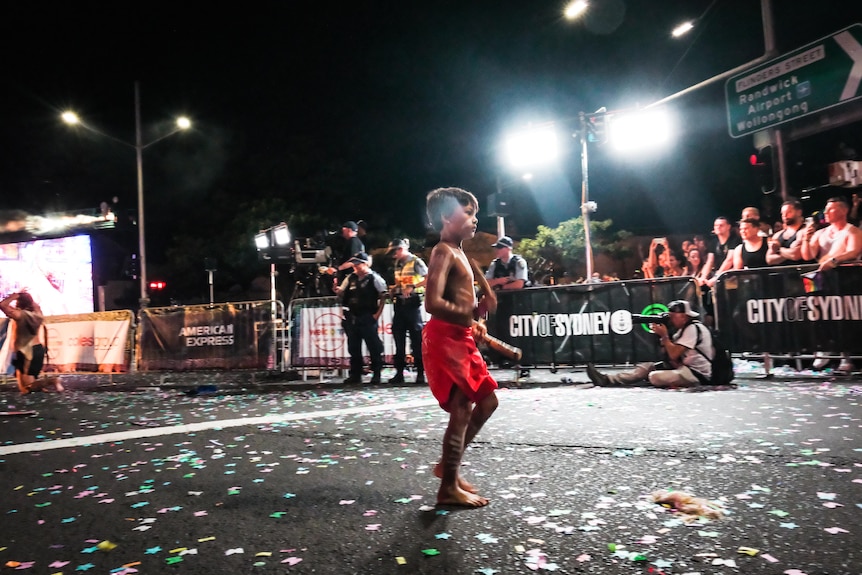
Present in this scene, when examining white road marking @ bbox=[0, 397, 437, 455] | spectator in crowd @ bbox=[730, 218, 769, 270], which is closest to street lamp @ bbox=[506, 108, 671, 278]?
spectator in crowd @ bbox=[730, 218, 769, 270]

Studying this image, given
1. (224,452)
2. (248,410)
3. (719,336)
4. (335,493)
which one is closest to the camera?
(335,493)

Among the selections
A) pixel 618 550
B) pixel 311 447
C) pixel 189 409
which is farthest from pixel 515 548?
pixel 189 409

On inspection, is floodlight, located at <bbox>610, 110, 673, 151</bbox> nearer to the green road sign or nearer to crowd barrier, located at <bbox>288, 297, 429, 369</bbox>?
the green road sign

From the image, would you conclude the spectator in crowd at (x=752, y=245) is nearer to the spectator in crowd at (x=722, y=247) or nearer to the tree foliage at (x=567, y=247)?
the spectator in crowd at (x=722, y=247)

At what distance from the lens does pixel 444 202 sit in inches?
144

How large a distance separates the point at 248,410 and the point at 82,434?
73.3 inches

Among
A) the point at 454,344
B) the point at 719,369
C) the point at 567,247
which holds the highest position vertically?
the point at 567,247

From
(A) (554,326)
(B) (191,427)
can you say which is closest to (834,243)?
(A) (554,326)

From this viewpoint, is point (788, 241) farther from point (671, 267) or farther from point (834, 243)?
point (671, 267)

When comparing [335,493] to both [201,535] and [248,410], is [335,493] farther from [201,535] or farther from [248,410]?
[248,410]

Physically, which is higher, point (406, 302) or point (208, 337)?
point (406, 302)

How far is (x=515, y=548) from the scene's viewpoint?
2.74m

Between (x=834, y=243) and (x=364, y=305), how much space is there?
21.8 ft

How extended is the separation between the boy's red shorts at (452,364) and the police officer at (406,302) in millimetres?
6187
